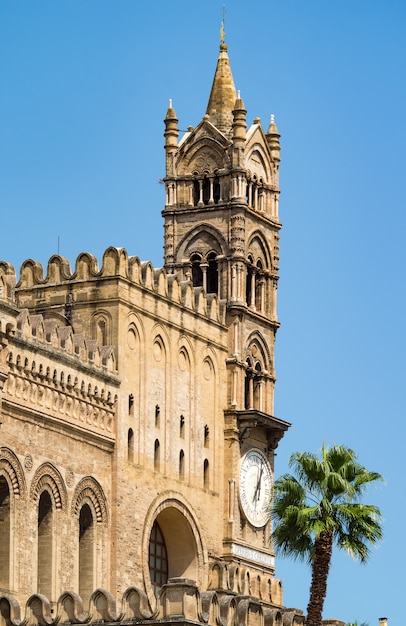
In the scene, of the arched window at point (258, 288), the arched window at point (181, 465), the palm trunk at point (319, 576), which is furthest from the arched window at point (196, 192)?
the palm trunk at point (319, 576)

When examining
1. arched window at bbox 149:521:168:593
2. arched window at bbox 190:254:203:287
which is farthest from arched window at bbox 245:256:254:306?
arched window at bbox 149:521:168:593

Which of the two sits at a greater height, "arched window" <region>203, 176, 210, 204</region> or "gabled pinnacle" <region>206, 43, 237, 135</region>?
"gabled pinnacle" <region>206, 43, 237, 135</region>

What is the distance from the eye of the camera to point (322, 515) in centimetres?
5744

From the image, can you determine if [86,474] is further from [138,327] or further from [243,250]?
[243,250]

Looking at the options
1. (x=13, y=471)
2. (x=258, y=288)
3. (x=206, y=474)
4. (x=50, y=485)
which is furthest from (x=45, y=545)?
(x=258, y=288)

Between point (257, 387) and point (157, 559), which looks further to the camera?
point (257, 387)

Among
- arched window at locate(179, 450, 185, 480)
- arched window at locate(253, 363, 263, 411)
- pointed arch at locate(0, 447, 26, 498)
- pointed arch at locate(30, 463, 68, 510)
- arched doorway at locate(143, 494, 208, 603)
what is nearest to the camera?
pointed arch at locate(0, 447, 26, 498)

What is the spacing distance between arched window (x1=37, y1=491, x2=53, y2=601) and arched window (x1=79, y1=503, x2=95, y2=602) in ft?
8.11

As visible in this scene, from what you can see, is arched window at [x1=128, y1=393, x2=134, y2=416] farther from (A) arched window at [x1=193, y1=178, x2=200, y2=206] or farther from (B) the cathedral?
(A) arched window at [x1=193, y1=178, x2=200, y2=206]

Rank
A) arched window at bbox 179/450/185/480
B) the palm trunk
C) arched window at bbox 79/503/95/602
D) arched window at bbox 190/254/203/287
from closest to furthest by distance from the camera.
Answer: the palm trunk, arched window at bbox 79/503/95/602, arched window at bbox 179/450/185/480, arched window at bbox 190/254/203/287

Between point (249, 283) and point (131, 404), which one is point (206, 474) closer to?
point (131, 404)

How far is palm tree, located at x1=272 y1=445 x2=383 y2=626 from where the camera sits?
56.9 metres

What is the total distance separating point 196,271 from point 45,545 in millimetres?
18260

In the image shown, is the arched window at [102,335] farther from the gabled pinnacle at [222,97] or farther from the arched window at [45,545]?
the gabled pinnacle at [222,97]
